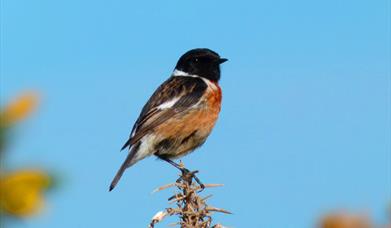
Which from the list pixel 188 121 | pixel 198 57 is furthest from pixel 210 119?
pixel 198 57

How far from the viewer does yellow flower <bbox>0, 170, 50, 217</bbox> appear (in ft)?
2.64

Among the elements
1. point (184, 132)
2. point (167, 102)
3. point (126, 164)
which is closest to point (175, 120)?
point (184, 132)

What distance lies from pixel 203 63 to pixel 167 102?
1.09m

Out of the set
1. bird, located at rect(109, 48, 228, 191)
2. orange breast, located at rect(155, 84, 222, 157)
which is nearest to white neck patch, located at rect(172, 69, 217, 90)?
bird, located at rect(109, 48, 228, 191)

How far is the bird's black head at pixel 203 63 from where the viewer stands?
9.00 meters

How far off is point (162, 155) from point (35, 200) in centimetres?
705

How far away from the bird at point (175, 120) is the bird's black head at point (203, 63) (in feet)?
0.96

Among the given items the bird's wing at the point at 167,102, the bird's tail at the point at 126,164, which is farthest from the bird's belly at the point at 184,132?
the bird's tail at the point at 126,164

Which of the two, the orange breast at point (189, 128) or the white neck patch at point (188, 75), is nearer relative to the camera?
the orange breast at point (189, 128)

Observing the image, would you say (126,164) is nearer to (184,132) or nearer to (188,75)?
(184,132)

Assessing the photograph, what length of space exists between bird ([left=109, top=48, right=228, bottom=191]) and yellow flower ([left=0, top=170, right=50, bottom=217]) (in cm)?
642

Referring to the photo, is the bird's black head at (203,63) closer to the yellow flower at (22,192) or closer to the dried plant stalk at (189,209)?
the dried plant stalk at (189,209)

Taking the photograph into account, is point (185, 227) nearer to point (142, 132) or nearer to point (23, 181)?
point (23, 181)

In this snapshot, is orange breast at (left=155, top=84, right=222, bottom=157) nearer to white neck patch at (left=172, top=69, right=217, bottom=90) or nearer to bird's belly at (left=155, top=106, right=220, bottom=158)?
bird's belly at (left=155, top=106, right=220, bottom=158)
